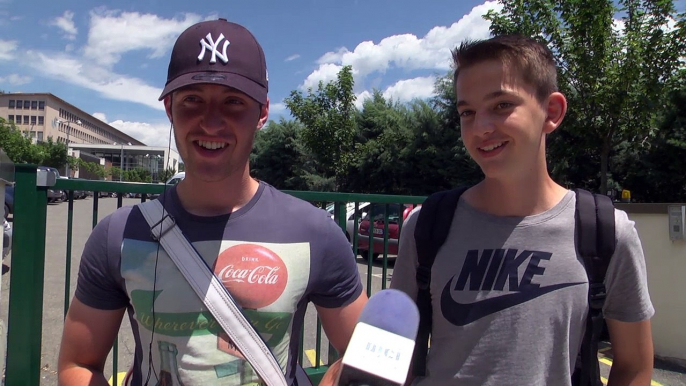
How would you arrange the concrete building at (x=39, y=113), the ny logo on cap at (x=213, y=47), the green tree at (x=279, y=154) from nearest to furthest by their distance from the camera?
the ny logo on cap at (x=213, y=47) → the green tree at (x=279, y=154) → the concrete building at (x=39, y=113)

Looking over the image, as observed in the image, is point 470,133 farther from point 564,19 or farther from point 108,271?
point 564,19

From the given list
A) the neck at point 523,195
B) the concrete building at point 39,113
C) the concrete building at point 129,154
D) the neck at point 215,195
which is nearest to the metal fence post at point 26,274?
the neck at point 215,195

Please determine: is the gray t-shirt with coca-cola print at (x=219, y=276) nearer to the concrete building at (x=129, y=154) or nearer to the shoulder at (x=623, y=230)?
the shoulder at (x=623, y=230)

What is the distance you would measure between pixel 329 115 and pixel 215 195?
1966cm

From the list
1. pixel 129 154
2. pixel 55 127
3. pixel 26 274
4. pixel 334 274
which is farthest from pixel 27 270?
pixel 55 127

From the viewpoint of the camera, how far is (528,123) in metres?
1.56

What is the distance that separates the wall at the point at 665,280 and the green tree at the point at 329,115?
16107 mm

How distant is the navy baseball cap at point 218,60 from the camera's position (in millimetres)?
1553

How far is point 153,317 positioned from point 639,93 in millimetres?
10663

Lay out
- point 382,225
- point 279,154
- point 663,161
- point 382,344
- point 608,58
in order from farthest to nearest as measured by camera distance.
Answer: point 279,154 → point 663,161 → point 608,58 → point 382,225 → point 382,344

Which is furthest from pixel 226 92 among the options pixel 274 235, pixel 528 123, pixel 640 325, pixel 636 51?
pixel 636 51

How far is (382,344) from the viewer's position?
0.78 metres

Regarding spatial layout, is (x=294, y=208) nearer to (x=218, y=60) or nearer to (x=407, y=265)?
(x=407, y=265)

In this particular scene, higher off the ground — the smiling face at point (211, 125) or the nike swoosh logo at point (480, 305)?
the smiling face at point (211, 125)
